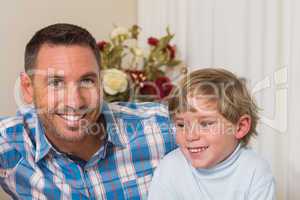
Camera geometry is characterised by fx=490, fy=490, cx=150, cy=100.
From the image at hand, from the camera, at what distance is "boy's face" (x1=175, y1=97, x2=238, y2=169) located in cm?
127

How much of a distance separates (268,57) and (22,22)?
101 cm

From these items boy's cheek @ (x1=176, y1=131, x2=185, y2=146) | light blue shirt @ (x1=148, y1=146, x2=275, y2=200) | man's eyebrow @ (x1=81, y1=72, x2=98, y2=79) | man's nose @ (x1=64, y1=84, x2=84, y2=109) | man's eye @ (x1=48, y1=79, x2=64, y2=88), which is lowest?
light blue shirt @ (x1=148, y1=146, x2=275, y2=200)

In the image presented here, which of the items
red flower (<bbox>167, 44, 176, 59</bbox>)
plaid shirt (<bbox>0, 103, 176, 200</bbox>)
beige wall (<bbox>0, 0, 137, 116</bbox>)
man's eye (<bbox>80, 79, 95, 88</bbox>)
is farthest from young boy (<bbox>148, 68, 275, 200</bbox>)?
beige wall (<bbox>0, 0, 137, 116</bbox>)

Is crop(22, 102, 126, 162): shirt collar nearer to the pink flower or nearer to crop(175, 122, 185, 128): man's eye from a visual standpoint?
crop(175, 122, 185, 128): man's eye

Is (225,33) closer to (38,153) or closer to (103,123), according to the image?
(103,123)

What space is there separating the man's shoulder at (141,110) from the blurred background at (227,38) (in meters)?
0.36

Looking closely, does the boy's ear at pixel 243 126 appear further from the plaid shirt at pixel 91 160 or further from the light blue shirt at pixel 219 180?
the plaid shirt at pixel 91 160

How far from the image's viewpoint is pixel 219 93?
4.25 ft

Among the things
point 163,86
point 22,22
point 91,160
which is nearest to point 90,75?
point 91,160

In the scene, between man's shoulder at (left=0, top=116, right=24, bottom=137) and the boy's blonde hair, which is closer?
the boy's blonde hair

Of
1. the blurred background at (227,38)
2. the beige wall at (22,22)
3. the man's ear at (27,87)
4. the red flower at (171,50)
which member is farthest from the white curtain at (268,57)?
the man's ear at (27,87)

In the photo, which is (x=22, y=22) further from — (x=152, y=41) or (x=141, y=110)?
(x=141, y=110)

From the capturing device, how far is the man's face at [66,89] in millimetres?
1383

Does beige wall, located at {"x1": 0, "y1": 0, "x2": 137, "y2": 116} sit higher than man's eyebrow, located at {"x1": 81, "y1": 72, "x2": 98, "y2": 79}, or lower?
higher
